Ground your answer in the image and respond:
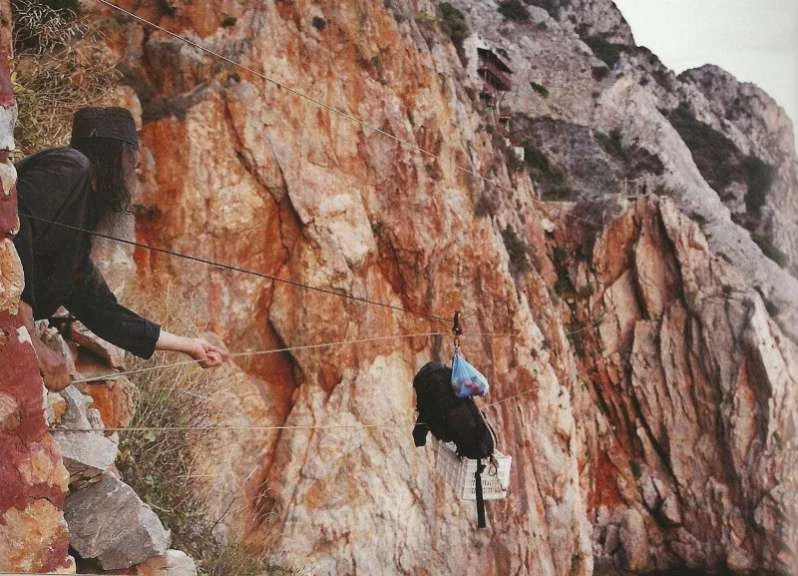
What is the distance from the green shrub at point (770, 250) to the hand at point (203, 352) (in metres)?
23.2

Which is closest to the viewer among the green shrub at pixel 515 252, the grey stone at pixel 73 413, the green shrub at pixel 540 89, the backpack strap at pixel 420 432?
the grey stone at pixel 73 413

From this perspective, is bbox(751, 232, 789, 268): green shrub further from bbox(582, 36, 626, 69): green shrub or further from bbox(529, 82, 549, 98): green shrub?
bbox(582, 36, 626, 69): green shrub

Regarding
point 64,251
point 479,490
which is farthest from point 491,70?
point 64,251

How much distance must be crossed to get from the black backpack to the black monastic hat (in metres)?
2.65

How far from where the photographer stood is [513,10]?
3180cm

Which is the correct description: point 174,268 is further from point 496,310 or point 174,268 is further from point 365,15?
point 496,310

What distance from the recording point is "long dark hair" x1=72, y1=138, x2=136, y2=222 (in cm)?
369

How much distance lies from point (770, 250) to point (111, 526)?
24337 millimetres

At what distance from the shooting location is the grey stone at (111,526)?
373cm

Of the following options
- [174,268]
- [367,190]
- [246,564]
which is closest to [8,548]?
[246,564]

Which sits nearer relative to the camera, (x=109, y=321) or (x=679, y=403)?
(x=109, y=321)

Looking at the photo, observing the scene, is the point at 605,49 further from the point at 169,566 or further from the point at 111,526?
the point at 111,526

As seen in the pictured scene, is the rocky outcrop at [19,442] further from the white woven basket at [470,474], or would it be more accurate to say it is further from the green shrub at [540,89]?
the green shrub at [540,89]

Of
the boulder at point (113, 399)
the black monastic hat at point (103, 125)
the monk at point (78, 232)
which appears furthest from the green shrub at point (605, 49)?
the monk at point (78, 232)
